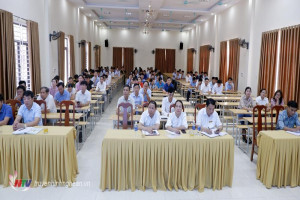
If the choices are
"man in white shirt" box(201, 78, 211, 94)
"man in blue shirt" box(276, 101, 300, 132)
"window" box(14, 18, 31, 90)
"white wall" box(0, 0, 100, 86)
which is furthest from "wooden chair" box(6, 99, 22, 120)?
"man in white shirt" box(201, 78, 211, 94)

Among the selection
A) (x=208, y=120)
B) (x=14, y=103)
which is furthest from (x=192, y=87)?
(x=14, y=103)

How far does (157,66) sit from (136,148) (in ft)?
63.7

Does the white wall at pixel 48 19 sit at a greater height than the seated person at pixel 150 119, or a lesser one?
greater

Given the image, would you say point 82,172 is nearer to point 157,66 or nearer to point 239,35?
point 239,35

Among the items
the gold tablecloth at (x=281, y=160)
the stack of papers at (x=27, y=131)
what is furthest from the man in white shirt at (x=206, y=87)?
the stack of papers at (x=27, y=131)

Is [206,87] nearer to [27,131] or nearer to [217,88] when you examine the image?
[217,88]

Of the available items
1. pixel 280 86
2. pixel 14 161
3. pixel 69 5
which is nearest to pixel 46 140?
pixel 14 161

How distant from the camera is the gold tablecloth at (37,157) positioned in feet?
12.7

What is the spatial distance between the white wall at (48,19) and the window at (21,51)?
0.93ft

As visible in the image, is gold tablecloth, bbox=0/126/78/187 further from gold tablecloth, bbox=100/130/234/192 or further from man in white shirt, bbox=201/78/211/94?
man in white shirt, bbox=201/78/211/94

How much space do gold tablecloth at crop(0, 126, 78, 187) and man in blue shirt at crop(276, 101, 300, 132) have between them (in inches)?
144

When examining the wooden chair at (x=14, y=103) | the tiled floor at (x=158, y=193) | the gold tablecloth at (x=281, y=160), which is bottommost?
the tiled floor at (x=158, y=193)

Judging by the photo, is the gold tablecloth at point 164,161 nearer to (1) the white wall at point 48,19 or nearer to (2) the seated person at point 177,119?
(2) the seated person at point 177,119

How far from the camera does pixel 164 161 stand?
3.87 m
